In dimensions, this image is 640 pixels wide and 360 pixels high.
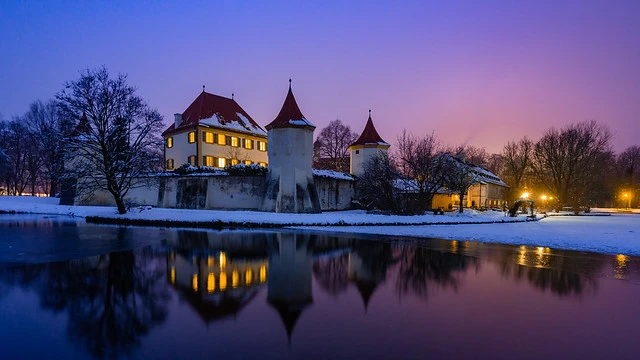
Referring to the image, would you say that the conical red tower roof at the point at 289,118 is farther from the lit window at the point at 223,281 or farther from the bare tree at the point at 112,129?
the lit window at the point at 223,281

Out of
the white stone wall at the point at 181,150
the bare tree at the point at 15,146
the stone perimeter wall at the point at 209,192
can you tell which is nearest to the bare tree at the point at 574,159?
the stone perimeter wall at the point at 209,192

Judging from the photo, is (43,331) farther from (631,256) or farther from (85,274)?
(631,256)

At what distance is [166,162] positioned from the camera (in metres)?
46.4

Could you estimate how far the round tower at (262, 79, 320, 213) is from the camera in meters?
31.4

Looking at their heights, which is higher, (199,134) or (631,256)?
(199,134)

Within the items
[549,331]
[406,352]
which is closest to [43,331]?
[406,352]

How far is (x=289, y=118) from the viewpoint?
32625 mm

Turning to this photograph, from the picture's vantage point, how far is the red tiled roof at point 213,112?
142 ft

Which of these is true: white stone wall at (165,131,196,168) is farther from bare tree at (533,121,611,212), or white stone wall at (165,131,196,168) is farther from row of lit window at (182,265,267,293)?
bare tree at (533,121,611,212)

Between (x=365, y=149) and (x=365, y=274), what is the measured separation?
111 feet

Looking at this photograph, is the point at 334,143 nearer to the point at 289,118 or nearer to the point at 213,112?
the point at 213,112

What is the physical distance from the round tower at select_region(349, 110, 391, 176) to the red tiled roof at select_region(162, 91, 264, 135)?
1418cm

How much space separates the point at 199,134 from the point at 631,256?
38.6m

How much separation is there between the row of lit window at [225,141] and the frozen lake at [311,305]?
2932 centimetres
